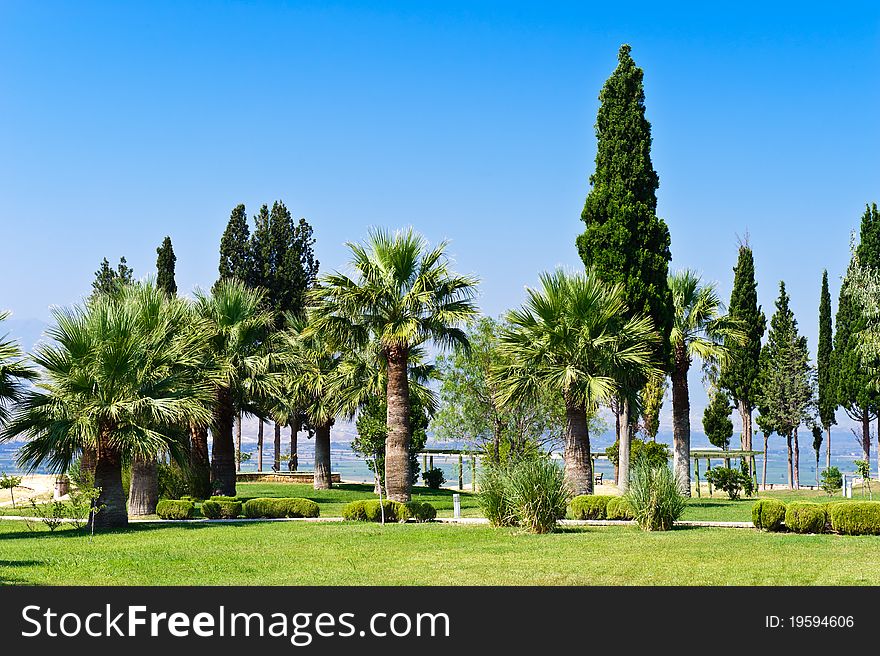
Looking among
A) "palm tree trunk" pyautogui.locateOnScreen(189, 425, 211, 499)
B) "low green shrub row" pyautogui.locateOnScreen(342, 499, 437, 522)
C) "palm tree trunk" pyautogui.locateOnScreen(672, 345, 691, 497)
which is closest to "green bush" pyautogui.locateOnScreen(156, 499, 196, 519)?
"low green shrub row" pyautogui.locateOnScreen(342, 499, 437, 522)

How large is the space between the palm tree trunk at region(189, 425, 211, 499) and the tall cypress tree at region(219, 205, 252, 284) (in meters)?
17.2

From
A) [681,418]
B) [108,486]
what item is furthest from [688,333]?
[108,486]

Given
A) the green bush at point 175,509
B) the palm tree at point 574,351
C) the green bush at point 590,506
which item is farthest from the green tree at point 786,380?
A: the green bush at point 175,509

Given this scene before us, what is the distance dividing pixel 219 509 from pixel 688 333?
18488mm

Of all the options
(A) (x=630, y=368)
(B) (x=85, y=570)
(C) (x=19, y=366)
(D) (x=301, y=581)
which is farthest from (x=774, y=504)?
(C) (x=19, y=366)

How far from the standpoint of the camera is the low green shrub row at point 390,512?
73.4ft

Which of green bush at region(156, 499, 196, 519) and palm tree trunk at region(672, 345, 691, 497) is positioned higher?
palm tree trunk at region(672, 345, 691, 497)

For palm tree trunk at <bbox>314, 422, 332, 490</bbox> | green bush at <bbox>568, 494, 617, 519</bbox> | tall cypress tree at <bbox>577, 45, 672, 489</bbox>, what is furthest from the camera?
palm tree trunk at <bbox>314, 422, 332, 490</bbox>

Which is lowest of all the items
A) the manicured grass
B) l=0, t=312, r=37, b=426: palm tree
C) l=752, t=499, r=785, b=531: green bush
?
the manicured grass

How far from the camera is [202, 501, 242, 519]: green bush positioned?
24.4m

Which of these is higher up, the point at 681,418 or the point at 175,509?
the point at 681,418

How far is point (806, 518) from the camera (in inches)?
703

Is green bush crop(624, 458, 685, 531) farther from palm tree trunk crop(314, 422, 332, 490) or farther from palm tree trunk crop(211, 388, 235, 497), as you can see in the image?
palm tree trunk crop(314, 422, 332, 490)

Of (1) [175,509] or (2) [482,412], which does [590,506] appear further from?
(2) [482,412]
